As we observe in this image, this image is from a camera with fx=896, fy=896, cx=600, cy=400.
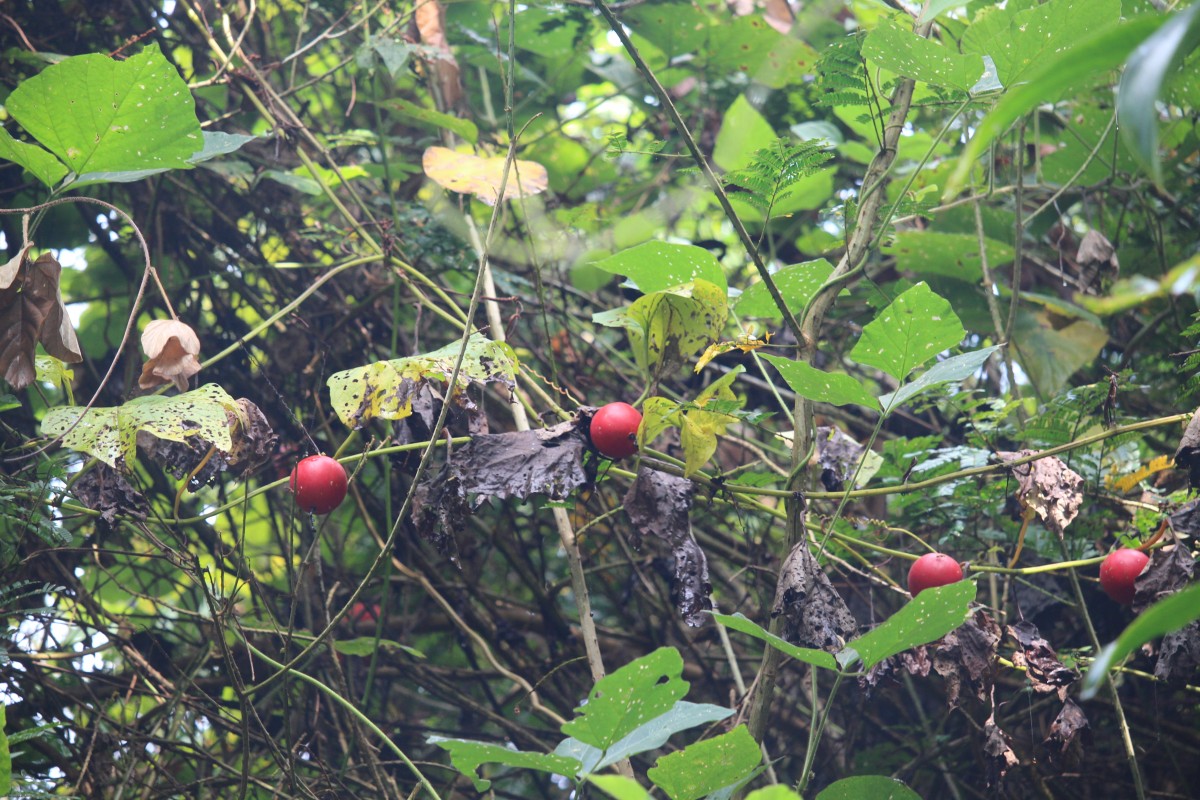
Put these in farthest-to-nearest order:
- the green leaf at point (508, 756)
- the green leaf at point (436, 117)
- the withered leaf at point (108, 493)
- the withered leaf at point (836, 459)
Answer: the green leaf at point (436, 117), the withered leaf at point (836, 459), the withered leaf at point (108, 493), the green leaf at point (508, 756)

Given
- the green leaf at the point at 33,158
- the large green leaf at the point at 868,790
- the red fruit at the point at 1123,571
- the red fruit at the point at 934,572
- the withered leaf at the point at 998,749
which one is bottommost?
the withered leaf at the point at 998,749

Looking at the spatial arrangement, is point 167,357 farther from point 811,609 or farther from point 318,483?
point 811,609

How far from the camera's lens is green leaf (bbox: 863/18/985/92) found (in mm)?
1089

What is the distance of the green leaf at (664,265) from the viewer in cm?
120

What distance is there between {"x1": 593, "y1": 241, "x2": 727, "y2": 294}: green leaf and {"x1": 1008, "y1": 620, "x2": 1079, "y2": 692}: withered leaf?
0.63 metres

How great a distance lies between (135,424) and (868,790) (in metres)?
1.01

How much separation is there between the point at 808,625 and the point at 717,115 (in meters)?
1.69

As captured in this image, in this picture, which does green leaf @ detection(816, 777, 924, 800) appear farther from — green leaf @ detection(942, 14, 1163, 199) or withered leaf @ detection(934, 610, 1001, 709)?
green leaf @ detection(942, 14, 1163, 199)

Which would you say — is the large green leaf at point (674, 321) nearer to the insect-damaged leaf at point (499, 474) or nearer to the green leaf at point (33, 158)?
the insect-damaged leaf at point (499, 474)

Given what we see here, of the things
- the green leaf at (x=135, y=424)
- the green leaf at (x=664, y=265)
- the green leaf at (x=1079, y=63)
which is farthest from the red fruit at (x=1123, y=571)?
the green leaf at (x=135, y=424)

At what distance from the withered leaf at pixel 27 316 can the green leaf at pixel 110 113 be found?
0.51ft

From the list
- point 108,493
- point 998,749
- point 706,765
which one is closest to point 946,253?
Result: point 998,749

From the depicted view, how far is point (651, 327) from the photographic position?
1199 millimetres

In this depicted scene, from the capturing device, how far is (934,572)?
3.81 feet
